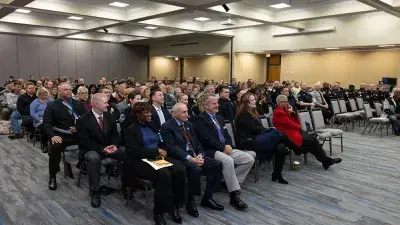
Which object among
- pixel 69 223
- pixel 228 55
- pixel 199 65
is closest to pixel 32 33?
pixel 199 65

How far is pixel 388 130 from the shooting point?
28.9 ft

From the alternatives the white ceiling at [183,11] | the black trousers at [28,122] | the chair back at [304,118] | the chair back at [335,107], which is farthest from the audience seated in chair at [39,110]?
the chair back at [335,107]

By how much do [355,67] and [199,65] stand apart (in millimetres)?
9119

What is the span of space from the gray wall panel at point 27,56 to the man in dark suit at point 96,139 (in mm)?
15799

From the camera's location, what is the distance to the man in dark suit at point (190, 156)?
10.8ft

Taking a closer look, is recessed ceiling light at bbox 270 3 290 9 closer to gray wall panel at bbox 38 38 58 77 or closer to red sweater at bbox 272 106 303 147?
red sweater at bbox 272 106 303 147

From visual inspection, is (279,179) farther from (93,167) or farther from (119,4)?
(119,4)

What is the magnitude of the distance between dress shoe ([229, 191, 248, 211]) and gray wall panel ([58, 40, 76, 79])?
17.3 m

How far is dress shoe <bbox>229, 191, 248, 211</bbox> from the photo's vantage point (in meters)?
3.46

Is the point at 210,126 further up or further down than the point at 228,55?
further down

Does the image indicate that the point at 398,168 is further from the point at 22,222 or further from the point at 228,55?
the point at 228,55

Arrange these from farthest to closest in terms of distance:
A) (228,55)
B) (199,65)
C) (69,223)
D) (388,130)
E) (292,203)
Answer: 1. (199,65)
2. (228,55)
3. (388,130)
4. (292,203)
5. (69,223)

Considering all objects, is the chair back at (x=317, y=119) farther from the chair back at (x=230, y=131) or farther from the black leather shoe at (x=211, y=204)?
the black leather shoe at (x=211, y=204)

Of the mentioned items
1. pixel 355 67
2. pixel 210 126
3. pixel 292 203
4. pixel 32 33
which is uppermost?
pixel 32 33
